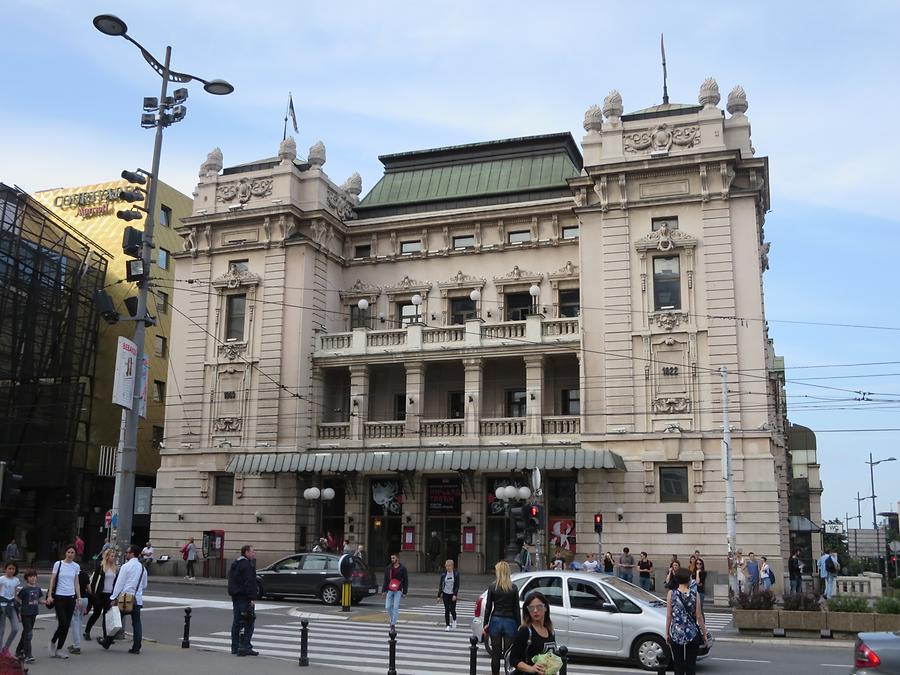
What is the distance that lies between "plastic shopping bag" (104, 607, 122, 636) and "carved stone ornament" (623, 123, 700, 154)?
27749mm

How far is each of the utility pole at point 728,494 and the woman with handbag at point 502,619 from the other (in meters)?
A: 18.7

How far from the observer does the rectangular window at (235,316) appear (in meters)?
42.5

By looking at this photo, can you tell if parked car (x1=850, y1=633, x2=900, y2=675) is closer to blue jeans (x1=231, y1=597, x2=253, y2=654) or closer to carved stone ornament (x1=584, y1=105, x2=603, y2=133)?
blue jeans (x1=231, y1=597, x2=253, y2=654)

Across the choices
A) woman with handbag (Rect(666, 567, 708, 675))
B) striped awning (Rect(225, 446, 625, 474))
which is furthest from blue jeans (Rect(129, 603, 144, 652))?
striped awning (Rect(225, 446, 625, 474))

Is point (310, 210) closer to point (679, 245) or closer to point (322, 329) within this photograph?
point (322, 329)

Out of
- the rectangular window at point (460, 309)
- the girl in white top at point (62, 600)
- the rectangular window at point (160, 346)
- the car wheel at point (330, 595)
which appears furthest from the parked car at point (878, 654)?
the rectangular window at point (160, 346)

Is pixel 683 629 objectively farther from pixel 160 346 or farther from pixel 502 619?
pixel 160 346

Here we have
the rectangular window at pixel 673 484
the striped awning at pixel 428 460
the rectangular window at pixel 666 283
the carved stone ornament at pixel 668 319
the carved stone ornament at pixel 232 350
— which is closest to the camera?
the striped awning at pixel 428 460

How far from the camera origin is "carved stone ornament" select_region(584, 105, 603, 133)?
3781 centimetres

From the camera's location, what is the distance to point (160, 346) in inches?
2314

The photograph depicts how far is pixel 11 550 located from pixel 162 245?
2583 cm

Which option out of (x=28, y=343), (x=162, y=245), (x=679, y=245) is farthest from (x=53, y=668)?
(x=162, y=245)

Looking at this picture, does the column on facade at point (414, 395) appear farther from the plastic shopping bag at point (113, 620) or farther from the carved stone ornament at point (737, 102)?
the plastic shopping bag at point (113, 620)

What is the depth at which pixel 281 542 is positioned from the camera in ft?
128
